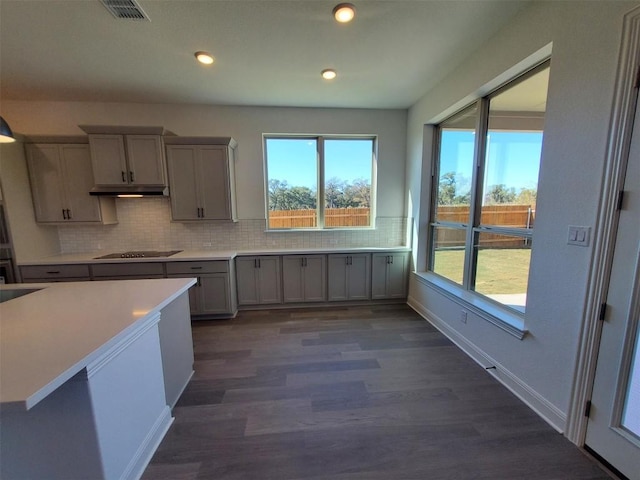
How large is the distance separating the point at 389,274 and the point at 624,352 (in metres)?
2.53

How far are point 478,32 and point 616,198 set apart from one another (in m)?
1.68

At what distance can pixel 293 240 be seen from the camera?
400 cm

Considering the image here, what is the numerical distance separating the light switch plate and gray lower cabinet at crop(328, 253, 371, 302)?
2336 millimetres

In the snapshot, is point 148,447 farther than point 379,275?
No

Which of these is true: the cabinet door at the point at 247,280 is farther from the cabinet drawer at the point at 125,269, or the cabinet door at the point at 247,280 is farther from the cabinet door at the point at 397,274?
the cabinet door at the point at 397,274

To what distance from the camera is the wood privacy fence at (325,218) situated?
13.2ft

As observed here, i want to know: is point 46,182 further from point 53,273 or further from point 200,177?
point 200,177

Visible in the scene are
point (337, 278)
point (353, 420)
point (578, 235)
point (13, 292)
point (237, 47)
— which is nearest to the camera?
point (578, 235)

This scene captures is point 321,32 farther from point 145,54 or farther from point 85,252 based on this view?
point 85,252

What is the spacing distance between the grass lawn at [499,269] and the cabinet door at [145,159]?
155 inches

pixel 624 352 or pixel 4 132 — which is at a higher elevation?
pixel 4 132

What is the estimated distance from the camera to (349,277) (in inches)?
149

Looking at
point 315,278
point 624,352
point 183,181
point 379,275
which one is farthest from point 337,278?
point 624,352

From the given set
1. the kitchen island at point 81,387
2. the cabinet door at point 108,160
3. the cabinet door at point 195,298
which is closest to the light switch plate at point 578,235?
the kitchen island at point 81,387
